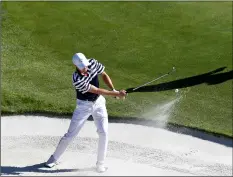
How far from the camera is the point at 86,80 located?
11422 mm

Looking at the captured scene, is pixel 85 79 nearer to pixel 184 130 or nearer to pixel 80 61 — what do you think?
pixel 80 61

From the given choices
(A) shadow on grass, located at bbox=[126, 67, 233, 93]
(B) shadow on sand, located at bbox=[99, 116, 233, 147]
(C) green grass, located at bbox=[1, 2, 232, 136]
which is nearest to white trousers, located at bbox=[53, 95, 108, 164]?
(B) shadow on sand, located at bbox=[99, 116, 233, 147]

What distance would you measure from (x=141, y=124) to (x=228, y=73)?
4.45 metres

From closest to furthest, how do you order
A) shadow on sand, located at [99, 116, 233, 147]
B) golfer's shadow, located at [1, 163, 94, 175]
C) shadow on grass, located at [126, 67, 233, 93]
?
golfer's shadow, located at [1, 163, 94, 175] < shadow on sand, located at [99, 116, 233, 147] < shadow on grass, located at [126, 67, 233, 93]

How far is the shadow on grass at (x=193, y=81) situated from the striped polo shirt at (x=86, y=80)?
179 inches

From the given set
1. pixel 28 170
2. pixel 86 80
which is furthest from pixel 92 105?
pixel 28 170

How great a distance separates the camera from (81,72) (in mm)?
11398

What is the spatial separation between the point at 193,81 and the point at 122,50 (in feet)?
11.1

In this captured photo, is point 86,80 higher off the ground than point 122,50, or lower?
higher

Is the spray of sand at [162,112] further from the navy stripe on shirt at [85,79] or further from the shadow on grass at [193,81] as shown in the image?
the navy stripe on shirt at [85,79]

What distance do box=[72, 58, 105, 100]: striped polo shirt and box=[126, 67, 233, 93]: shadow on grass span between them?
4.54m

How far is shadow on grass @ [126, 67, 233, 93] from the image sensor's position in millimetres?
16391

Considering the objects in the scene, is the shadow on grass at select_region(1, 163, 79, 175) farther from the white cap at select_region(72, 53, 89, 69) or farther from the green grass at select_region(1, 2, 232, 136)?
the green grass at select_region(1, 2, 232, 136)

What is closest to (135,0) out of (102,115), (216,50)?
(216,50)
